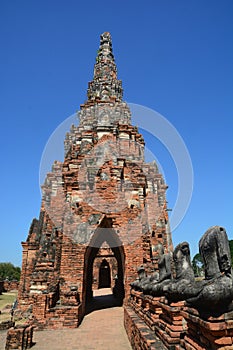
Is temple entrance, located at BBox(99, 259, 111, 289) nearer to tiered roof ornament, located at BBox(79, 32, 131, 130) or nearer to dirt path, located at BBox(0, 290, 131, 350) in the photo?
tiered roof ornament, located at BBox(79, 32, 131, 130)

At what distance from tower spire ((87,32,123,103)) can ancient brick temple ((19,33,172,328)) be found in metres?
4.06

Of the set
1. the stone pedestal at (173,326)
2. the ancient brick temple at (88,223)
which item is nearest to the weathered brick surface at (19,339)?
the ancient brick temple at (88,223)

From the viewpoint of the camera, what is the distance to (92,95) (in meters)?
24.9

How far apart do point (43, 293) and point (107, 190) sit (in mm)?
4779

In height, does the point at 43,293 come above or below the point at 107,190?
below

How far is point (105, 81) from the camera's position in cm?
2575

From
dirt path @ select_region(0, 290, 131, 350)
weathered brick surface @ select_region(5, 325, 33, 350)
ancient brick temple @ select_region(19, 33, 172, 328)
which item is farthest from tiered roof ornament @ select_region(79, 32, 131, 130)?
weathered brick surface @ select_region(5, 325, 33, 350)

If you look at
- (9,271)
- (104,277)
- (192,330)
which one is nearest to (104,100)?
(104,277)

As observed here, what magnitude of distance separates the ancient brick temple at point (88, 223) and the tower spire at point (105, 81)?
4.06 metres

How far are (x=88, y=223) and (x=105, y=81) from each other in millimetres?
18749

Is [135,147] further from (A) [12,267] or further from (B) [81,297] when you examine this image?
(A) [12,267]

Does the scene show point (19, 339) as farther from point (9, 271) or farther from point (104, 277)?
point (9, 271)

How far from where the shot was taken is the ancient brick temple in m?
9.95

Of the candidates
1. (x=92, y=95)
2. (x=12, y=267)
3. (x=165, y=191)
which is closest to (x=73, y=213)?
(x=165, y=191)
